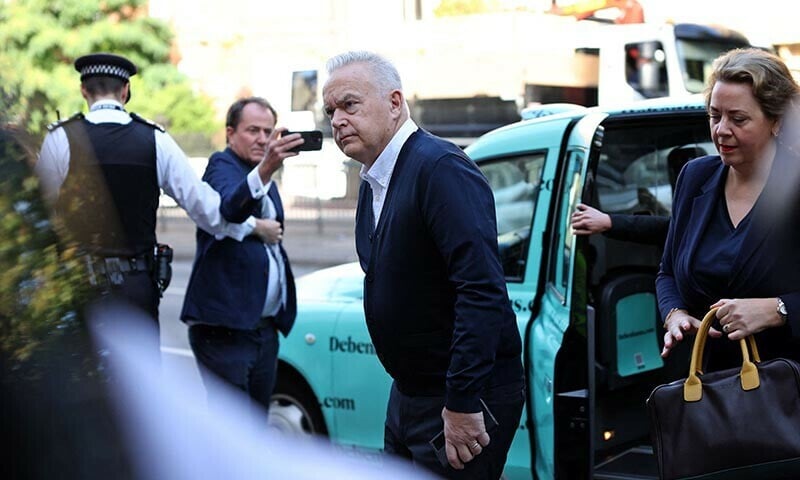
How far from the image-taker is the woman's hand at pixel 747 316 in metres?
2.99

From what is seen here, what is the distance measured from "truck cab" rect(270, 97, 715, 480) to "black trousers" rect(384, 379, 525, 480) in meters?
0.82

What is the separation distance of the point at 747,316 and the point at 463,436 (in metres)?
0.83

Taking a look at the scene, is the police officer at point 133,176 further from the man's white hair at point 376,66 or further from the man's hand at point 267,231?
the man's white hair at point 376,66

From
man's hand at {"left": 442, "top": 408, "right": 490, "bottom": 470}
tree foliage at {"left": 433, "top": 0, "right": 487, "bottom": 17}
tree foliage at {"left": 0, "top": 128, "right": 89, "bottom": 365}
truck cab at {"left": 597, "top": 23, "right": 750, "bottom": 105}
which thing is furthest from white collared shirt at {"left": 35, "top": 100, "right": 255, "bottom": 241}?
tree foliage at {"left": 433, "top": 0, "right": 487, "bottom": 17}

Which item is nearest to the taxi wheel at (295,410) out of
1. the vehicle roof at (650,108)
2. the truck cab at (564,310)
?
the truck cab at (564,310)

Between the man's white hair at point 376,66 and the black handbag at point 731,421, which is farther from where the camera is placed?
the man's white hair at point 376,66

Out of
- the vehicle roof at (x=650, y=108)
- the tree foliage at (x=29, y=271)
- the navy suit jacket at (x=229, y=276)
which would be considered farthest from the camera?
the navy suit jacket at (x=229, y=276)

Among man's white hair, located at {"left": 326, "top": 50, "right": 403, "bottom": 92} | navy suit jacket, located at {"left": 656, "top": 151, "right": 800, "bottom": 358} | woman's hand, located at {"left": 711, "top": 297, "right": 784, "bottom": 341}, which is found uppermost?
man's white hair, located at {"left": 326, "top": 50, "right": 403, "bottom": 92}

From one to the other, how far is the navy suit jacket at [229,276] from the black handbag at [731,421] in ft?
7.49

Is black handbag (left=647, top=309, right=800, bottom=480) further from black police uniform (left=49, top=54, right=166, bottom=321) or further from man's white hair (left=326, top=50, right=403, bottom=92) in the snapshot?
black police uniform (left=49, top=54, right=166, bottom=321)

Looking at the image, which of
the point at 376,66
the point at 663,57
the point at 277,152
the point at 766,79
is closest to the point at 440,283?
the point at 376,66

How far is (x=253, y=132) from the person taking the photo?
512cm

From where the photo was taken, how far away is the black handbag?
9.31ft

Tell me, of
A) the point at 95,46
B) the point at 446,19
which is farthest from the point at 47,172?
the point at 95,46
